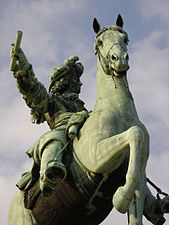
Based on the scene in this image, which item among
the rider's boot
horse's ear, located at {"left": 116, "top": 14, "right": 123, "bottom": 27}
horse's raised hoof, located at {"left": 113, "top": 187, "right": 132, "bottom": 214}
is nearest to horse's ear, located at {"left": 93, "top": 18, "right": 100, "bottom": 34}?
horse's ear, located at {"left": 116, "top": 14, "right": 123, "bottom": 27}

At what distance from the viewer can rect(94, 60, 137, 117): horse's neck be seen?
23.6ft

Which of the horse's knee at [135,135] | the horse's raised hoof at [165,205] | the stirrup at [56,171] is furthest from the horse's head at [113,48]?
the horse's raised hoof at [165,205]

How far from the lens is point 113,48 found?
714cm

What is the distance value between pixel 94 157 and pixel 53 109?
7.38 ft

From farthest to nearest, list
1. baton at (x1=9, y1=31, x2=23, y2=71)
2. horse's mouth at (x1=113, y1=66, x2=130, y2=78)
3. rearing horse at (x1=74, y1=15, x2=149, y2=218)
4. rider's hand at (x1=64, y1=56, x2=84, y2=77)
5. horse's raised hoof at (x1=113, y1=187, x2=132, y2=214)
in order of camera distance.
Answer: rider's hand at (x1=64, y1=56, x2=84, y2=77) < baton at (x1=9, y1=31, x2=23, y2=71) < horse's mouth at (x1=113, y1=66, x2=130, y2=78) < rearing horse at (x1=74, y1=15, x2=149, y2=218) < horse's raised hoof at (x1=113, y1=187, x2=132, y2=214)

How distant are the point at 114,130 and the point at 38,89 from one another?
216cm

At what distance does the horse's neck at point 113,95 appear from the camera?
7184 mm

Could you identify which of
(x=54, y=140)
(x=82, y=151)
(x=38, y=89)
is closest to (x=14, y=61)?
(x=38, y=89)

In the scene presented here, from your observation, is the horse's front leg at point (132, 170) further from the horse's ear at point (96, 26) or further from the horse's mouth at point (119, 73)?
the horse's ear at point (96, 26)

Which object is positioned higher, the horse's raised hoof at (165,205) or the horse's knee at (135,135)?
the horse's knee at (135,135)

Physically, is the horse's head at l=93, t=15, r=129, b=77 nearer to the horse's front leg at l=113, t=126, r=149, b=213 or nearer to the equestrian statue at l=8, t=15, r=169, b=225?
the equestrian statue at l=8, t=15, r=169, b=225

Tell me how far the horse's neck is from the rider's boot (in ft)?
2.66

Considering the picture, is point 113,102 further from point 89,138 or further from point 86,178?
point 86,178

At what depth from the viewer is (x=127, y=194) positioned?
579 centimetres
